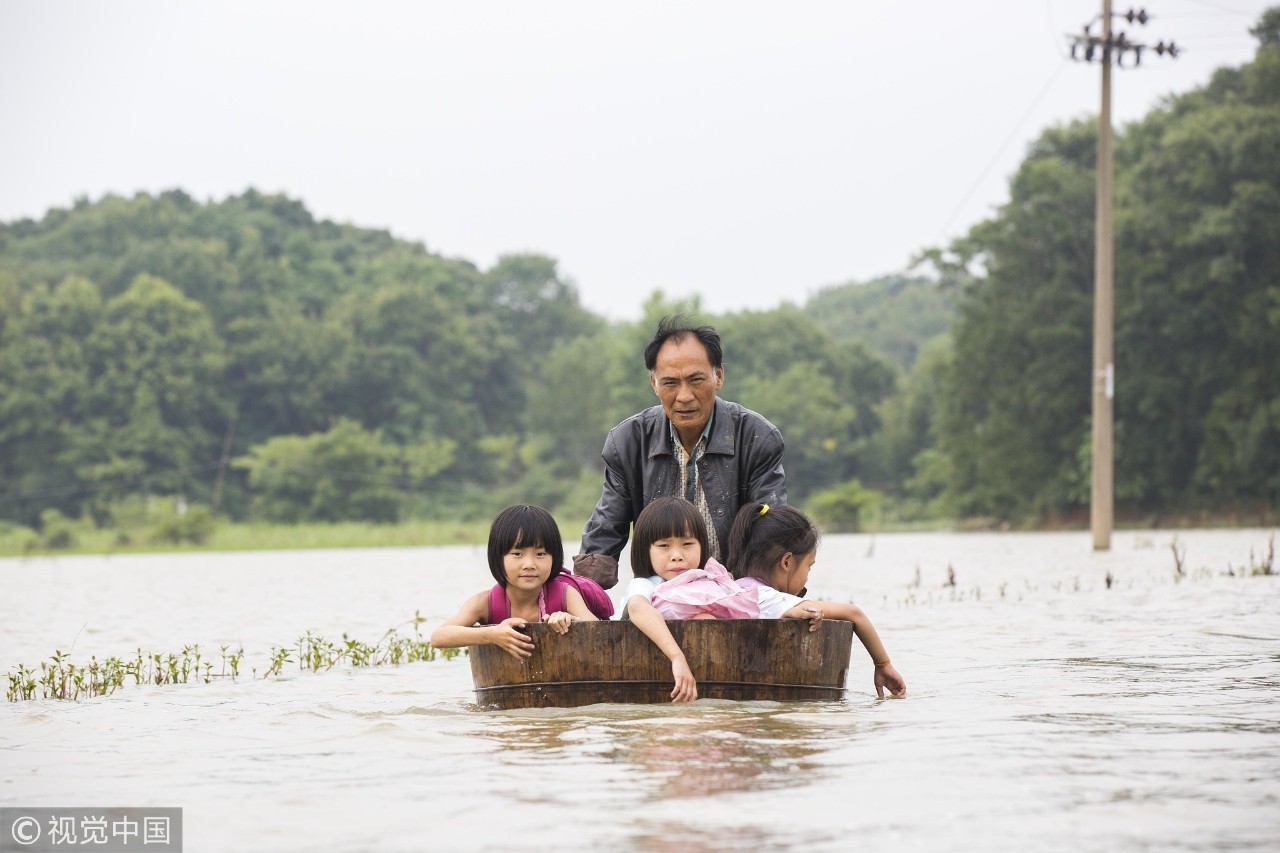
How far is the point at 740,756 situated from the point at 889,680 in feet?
7.98

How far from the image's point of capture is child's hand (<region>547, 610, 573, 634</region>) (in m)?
7.35

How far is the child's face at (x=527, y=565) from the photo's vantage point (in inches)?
299

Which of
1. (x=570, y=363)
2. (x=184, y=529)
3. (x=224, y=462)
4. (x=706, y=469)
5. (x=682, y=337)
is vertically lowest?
(x=184, y=529)

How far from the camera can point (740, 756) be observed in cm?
568

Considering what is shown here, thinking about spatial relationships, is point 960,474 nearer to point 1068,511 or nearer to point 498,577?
point 1068,511

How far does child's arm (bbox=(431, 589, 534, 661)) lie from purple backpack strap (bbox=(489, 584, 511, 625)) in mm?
172

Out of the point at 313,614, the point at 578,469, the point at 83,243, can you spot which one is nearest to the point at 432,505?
the point at 578,469

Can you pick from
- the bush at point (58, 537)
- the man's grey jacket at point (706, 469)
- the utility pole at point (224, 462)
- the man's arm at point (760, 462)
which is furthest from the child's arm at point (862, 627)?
the utility pole at point (224, 462)

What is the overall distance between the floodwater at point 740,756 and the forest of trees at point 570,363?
43.1 meters

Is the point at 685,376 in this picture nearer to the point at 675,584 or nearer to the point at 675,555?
the point at 675,555

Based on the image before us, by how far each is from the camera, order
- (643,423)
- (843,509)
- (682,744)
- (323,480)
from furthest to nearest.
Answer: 1. (323,480)
2. (843,509)
3. (643,423)
4. (682,744)

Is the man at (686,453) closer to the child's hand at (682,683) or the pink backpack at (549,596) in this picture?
the pink backpack at (549,596)

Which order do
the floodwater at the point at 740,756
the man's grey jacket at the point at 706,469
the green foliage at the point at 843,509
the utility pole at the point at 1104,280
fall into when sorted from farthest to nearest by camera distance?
the green foliage at the point at 843,509 < the utility pole at the point at 1104,280 < the man's grey jacket at the point at 706,469 < the floodwater at the point at 740,756

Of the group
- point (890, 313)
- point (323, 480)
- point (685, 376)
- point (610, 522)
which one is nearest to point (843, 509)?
point (323, 480)
